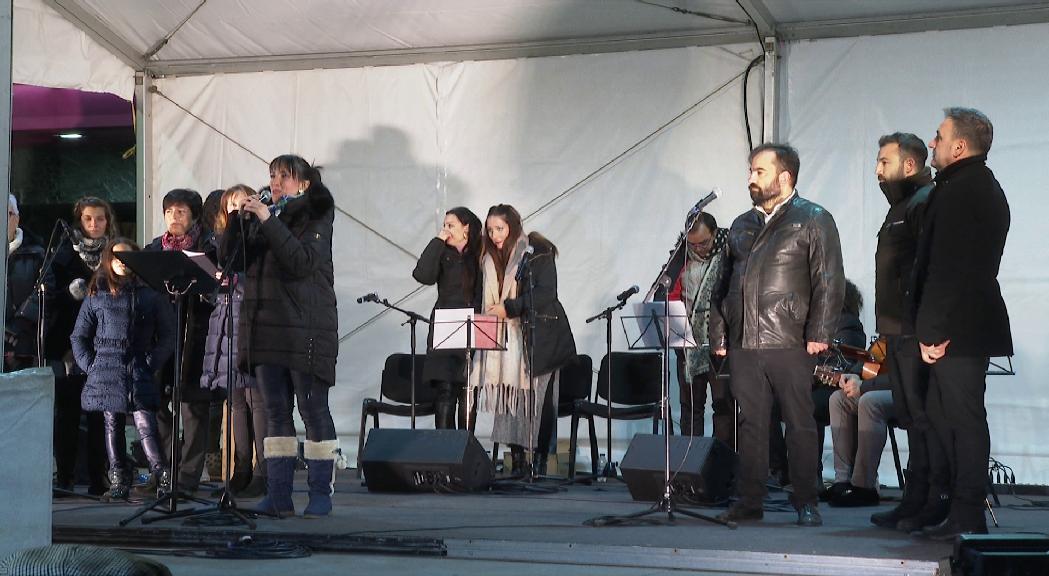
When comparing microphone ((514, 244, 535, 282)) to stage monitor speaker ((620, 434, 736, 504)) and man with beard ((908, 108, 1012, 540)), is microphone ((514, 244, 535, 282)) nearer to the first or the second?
stage monitor speaker ((620, 434, 736, 504))

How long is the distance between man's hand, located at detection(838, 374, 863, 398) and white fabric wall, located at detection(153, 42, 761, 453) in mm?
1849

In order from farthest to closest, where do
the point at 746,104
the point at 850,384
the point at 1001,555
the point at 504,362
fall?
the point at 746,104, the point at 504,362, the point at 850,384, the point at 1001,555

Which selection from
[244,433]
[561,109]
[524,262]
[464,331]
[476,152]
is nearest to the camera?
[244,433]

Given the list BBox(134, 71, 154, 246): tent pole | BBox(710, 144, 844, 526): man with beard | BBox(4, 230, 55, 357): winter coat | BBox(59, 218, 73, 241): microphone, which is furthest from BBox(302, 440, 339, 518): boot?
BBox(134, 71, 154, 246): tent pole

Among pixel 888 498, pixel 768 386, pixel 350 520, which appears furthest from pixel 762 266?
pixel 888 498

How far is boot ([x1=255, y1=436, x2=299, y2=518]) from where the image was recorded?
5723 mm

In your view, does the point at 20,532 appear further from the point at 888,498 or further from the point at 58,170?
the point at 58,170

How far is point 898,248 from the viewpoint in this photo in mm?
5715

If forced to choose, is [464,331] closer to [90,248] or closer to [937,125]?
[90,248]

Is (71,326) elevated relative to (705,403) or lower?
elevated

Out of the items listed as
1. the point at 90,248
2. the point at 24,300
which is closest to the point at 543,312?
the point at 90,248

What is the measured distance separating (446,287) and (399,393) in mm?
1042

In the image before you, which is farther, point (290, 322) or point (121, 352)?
point (121, 352)

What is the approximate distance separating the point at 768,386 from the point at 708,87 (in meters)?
3.73
